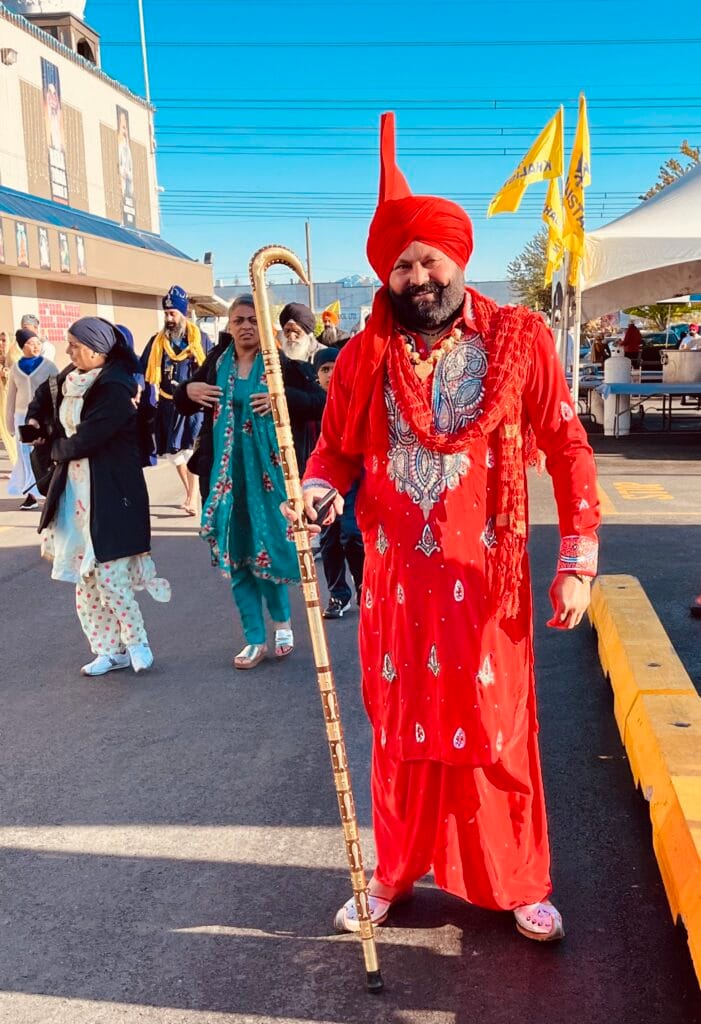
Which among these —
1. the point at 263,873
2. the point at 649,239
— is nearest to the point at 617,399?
the point at 649,239

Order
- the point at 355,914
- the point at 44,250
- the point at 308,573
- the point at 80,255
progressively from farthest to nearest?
the point at 80,255, the point at 44,250, the point at 355,914, the point at 308,573

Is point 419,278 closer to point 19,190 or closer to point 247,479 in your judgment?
point 247,479

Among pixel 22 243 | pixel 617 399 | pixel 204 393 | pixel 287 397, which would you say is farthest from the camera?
pixel 22 243

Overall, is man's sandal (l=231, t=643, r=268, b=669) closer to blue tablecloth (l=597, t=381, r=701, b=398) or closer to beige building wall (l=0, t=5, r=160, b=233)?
blue tablecloth (l=597, t=381, r=701, b=398)

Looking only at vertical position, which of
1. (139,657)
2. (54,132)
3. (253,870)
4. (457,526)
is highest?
(54,132)

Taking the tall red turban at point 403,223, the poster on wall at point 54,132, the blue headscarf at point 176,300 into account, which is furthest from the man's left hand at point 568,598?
the poster on wall at point 54,132

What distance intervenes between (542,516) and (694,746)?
6.56m

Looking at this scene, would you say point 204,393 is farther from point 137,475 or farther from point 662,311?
point 662,311

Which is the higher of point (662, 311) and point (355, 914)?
point (662, 311)

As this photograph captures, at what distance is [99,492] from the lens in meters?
5.25

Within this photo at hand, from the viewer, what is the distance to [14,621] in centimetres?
660

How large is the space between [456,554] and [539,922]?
1049 mm

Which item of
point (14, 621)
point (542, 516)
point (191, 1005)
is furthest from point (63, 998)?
point (542, 516)

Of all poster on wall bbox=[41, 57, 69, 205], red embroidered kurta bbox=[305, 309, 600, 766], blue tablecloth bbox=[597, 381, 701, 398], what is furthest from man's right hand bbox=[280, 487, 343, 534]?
poster on wall bbox=[41, 57, 69, 205]
